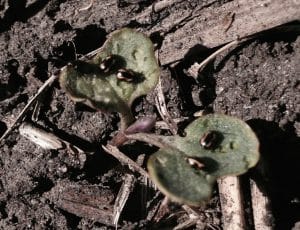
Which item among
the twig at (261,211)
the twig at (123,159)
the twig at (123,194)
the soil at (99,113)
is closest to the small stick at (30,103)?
the soil at (99,113)

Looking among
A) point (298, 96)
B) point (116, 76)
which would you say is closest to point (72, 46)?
point (116, 76)

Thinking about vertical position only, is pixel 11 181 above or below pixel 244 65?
below

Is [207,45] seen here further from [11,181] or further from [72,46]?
[11,181]

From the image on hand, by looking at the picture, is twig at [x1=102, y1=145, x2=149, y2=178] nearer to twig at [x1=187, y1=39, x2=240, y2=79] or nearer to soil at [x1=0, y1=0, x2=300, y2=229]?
soil at [x1=0, y1=0, x2=300, y2=229]

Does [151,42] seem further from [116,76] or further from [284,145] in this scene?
[284,145]

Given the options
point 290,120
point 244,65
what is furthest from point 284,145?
point 244,65

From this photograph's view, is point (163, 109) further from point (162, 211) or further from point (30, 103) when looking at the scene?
point (30, 103)

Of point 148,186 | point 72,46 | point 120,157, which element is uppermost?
point 72,46

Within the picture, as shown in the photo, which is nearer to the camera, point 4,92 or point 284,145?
point 284,145
